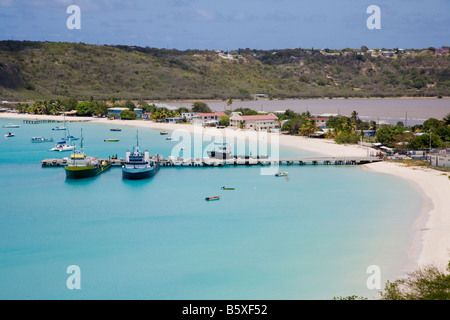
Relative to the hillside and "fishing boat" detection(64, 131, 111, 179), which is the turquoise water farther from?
the hillside

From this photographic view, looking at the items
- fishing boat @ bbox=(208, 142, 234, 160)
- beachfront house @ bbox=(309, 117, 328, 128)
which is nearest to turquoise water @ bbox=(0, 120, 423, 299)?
fishing boat @ bbox=(208, 142, 234, 160)

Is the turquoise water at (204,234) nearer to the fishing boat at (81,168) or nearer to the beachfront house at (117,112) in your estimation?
the fishing boat at (81,168)

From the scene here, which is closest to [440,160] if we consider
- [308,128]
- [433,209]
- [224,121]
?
[433,209]

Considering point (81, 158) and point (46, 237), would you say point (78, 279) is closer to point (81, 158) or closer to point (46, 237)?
point (46, 237)

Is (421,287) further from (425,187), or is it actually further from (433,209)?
(425,187)

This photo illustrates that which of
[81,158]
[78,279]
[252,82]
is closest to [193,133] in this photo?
[81,158]
